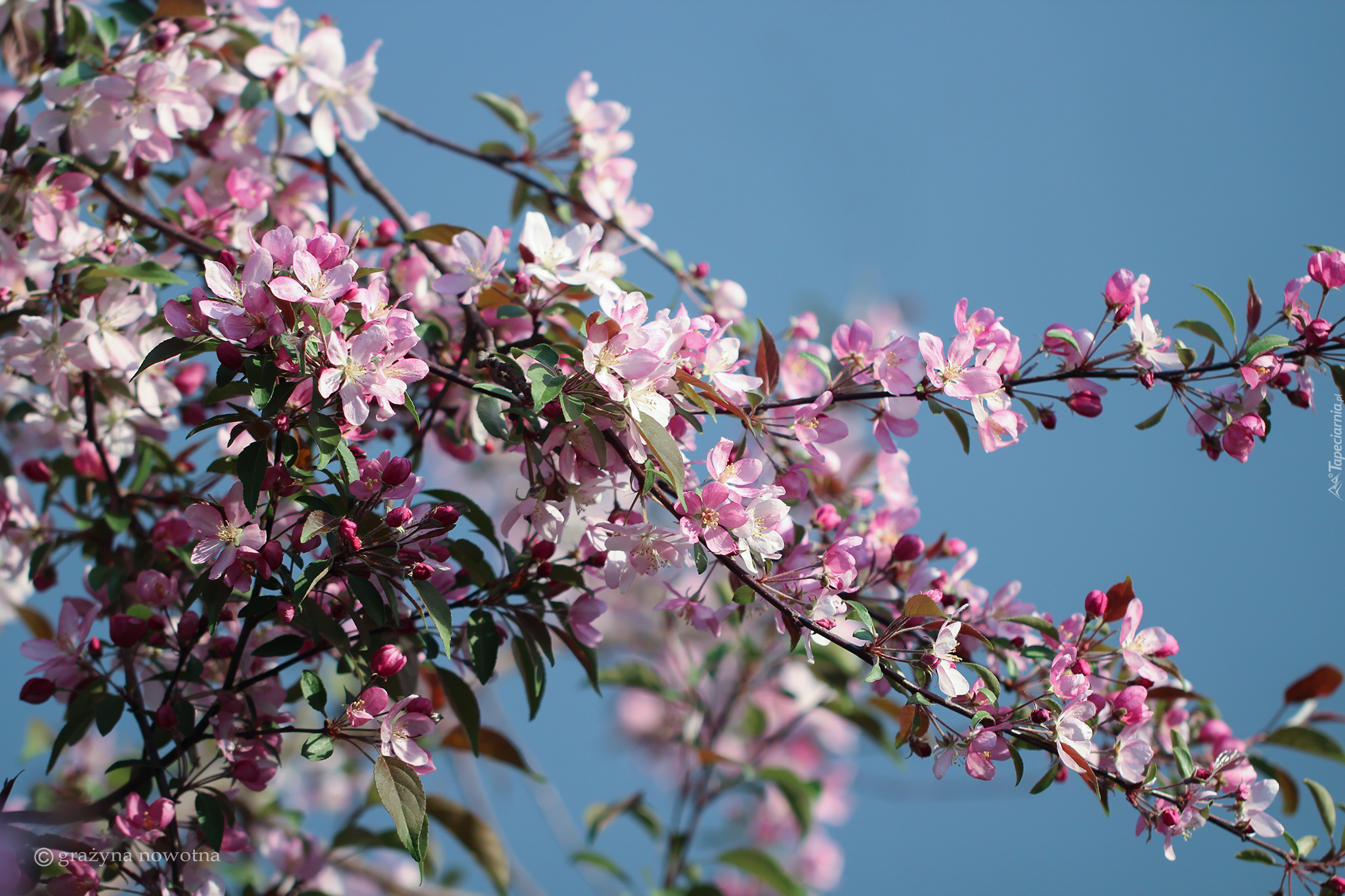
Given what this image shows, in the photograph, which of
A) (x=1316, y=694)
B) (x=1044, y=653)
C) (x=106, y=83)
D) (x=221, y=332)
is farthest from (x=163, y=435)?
(x=1316, y=694)

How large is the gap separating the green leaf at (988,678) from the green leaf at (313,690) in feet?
2.14

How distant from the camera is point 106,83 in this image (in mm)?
1207

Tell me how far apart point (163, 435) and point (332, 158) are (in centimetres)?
53

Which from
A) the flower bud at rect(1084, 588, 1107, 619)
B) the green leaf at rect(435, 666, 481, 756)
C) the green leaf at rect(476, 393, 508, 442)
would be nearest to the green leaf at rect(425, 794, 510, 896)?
the green leaf at rect(435, 666, 481, 756)

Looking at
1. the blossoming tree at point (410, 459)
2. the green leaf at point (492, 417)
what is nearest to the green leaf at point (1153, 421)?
the blossoming tree at point (410, 459)

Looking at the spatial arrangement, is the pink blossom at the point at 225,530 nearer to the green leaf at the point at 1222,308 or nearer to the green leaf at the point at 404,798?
the green leaf at the point at 404,798

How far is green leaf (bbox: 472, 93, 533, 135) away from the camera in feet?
5.14

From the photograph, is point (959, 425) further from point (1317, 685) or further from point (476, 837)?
point (476, 837)

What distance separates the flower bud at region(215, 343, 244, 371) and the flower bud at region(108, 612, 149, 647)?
391mm

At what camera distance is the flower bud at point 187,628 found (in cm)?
100

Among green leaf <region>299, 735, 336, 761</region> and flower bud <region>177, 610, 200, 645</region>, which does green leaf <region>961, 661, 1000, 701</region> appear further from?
flower bud <region>177, 610, 200, 645</region>

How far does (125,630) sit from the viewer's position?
1.02 m
